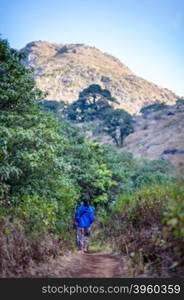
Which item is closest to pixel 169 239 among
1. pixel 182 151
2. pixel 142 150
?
pixel 182 151

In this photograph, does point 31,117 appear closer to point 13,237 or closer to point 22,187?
point 22,187

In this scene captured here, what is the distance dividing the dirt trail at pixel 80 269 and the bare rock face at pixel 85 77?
10374 cm

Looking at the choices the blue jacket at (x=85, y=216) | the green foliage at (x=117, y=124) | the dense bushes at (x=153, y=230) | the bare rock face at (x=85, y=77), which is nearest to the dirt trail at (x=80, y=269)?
the dense bushes at (x=153, y=230)

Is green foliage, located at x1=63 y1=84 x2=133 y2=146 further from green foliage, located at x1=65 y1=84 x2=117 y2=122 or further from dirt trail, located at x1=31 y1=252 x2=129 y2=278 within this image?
dirt trail, located at x1=31 y1=252 x2=129 y2=278

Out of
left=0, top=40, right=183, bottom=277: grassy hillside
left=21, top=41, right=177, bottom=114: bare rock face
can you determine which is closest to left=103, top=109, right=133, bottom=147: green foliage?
left=21, top=41, right=177, bottom=114: bare rock face

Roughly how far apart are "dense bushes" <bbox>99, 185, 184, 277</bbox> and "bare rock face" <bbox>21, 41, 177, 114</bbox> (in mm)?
100719

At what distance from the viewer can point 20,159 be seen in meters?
12.5

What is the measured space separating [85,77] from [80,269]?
414ft

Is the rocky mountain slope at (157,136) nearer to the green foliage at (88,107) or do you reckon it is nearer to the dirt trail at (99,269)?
the green foliage at (88,107)

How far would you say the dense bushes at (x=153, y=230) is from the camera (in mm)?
5176

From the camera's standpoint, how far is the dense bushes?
518cm

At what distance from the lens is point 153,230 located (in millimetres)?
9055

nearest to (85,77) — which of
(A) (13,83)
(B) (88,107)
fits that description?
(B) (88,107)

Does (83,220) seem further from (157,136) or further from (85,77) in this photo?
(85,77)
